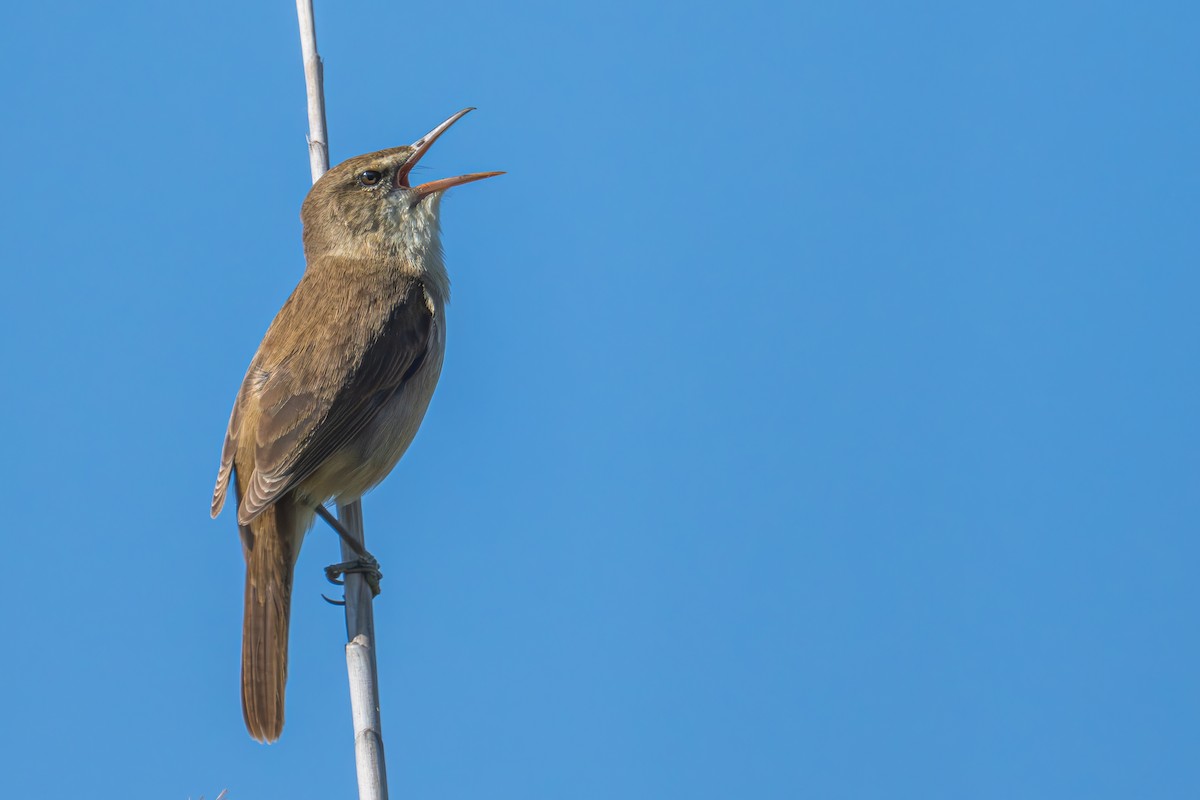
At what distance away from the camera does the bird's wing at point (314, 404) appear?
4.46 m

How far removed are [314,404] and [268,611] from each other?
77 cm

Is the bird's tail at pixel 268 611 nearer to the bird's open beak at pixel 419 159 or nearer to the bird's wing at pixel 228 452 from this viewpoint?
the bird's wing at pixel 228 452

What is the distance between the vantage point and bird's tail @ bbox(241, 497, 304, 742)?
13.6 ft

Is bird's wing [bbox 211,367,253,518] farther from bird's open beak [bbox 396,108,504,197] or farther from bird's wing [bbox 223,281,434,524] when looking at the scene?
bird's open beak [bbox 396,108,504,197]

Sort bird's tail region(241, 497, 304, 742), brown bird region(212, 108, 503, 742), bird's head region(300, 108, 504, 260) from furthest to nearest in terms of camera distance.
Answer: bird's head region(300, 108, 504, 260) → brown bird region(212, 108, 503, 742) → bird's tail region(241, 497, 304, 742)

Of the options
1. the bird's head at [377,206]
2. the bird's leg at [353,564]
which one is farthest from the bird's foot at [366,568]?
the bird's head at [377,206]

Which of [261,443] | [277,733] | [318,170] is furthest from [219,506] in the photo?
[318,170]

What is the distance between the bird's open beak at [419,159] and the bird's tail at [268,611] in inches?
55.3

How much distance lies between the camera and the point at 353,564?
454cm

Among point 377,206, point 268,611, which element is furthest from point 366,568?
point 377,206

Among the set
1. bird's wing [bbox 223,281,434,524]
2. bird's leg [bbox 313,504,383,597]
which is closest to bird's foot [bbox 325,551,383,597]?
bird's leg [bbox 313,504,383,597]

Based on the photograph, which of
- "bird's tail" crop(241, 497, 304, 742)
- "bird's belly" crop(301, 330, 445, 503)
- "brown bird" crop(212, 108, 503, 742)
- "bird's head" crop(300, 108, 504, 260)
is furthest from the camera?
"bird's head" crop(300, 108, 504, 260)

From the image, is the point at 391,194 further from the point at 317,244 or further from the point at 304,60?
the point at 304,60

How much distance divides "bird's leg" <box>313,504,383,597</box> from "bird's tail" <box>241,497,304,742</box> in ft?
0.32
